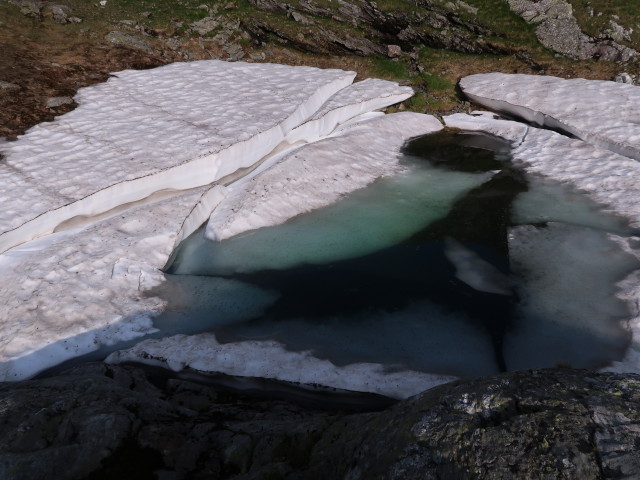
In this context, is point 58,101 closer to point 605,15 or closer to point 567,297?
point 567,297

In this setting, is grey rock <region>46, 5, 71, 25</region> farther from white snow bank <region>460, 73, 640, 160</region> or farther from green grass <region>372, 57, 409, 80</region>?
white snow bank <region>460, 73, 640, 160</region>

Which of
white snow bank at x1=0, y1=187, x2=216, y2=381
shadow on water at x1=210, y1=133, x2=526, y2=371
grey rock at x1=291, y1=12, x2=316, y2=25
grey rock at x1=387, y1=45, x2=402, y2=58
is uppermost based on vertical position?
grey rock at x1=291, y1=12, x2=316, y2=25

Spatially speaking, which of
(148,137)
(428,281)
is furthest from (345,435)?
(148,137)

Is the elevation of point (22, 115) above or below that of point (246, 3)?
below

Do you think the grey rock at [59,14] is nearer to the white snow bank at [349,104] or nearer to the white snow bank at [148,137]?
the white snow bank at [148,137]

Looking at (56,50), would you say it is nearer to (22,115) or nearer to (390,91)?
(22,115)

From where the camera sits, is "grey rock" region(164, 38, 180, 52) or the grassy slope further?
"grey rock" region(164, 38, 180, 52)

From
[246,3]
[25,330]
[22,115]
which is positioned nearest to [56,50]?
[22,115]

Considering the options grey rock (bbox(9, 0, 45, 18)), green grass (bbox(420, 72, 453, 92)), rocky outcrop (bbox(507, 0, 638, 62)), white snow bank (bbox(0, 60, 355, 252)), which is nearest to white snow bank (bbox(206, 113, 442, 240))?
white snow bank (bbox(0, 60, 355, 252))

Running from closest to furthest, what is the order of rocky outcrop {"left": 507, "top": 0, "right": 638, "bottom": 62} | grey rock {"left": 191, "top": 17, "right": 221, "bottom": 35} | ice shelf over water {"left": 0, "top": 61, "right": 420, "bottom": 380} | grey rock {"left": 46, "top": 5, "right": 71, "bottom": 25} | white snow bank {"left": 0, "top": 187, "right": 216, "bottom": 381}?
white snow bank {"left": 0, "top": 187, "right": 216, "bottom": 381}, ice shelf over water {"left": 0, "top": 61, "right": 420, "bottom": 380}, grey rock {"left": 46, "top": 5, "right": 71, "bottom": 25}, rocky outcrop {"left": 507, "top": 0, "right": 638, "bottom": 62}, grey rock {"left": 191, "top": 17, "right": 221, "bottom": 35}
